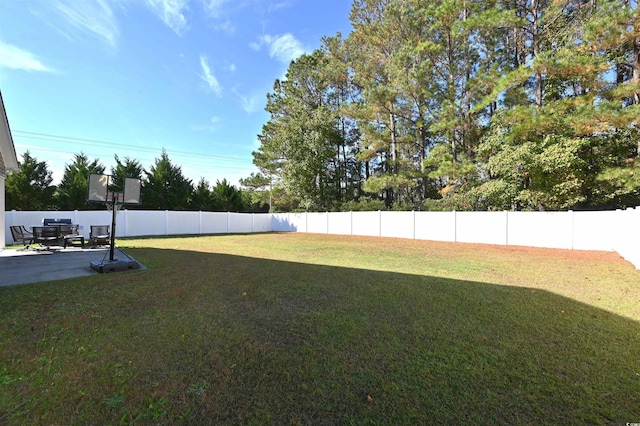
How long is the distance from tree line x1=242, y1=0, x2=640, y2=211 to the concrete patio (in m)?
15.3

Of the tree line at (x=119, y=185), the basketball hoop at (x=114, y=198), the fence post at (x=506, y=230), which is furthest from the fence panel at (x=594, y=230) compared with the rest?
the tree line at (x=119, y=185)

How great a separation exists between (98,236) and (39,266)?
14.8ft

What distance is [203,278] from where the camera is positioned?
5.26 m

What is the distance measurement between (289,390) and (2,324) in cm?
338

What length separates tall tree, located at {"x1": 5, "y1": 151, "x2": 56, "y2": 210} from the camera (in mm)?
17453

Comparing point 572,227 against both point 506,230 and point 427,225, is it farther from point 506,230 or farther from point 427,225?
point 427,225

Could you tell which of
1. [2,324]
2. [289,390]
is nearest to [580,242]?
[289,390]

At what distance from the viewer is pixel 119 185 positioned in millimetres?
19125

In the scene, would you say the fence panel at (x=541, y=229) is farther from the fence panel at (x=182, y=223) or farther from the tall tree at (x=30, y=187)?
the tall tree at (x=30, y=187)

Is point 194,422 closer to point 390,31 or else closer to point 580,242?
point 580,242

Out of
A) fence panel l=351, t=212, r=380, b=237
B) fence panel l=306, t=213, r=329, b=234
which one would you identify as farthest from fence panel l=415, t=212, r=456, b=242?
fence panel l=306, t=213, r=329, b=234

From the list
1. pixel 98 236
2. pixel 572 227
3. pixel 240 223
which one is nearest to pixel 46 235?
pixel 98 236

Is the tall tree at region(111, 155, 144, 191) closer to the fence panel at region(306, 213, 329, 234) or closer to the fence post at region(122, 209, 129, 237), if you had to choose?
the fence post at region(122, 209, 129, 237)

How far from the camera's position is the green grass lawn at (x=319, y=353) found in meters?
1.75
